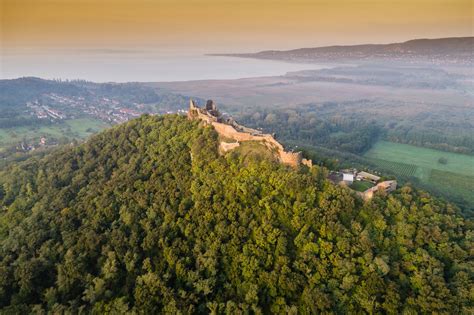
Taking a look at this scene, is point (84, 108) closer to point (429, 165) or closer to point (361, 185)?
point (429, 165)

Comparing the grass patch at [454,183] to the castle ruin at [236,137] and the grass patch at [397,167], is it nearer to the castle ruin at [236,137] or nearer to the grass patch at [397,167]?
the grass patch at [397,167]

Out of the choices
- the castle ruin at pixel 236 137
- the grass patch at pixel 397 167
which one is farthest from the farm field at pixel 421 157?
the castle ruin at pixel 236 137

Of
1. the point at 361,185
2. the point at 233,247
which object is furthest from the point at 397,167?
the point at 233,247

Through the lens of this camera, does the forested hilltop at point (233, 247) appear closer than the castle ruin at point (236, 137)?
Yes

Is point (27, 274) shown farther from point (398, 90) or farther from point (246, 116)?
point (398, 90)

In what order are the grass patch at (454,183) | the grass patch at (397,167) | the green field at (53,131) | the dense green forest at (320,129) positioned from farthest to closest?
the green field at (53,131)
the dense green forest at (320,129)
the grass patch at (397,167)
the grass patch at (454,183)

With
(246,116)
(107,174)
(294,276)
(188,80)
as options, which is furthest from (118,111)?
(294,276)

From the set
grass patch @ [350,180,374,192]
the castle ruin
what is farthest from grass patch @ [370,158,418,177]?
the castle ruin
